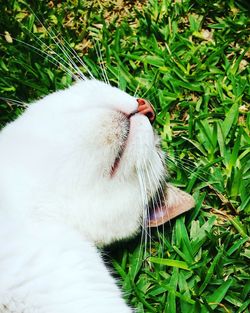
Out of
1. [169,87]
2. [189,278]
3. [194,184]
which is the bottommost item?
[189,278]

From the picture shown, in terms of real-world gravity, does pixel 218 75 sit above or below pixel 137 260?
above

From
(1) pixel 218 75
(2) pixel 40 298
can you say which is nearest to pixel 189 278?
(2) pixel 40 298

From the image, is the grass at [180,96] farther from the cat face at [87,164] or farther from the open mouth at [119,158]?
the open mouth at [119,158]

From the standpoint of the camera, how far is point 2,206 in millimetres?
1727

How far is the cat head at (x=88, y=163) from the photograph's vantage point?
1774 millimetres

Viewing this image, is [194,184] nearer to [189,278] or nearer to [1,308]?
[189,278]

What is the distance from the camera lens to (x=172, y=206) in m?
2.14

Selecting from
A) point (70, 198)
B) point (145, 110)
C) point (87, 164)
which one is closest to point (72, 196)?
point (70, 198)

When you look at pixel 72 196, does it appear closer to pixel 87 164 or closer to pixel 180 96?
pixel 87 164

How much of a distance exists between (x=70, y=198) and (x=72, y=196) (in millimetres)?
11

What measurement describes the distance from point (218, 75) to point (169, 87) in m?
0.31

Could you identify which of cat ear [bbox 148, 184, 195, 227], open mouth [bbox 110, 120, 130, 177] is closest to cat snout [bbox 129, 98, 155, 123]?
open mouth [bbox 110, 120, 130, 177]

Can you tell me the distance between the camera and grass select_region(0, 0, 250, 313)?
2182 millimetres

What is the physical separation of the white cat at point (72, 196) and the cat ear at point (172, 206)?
135 mm
